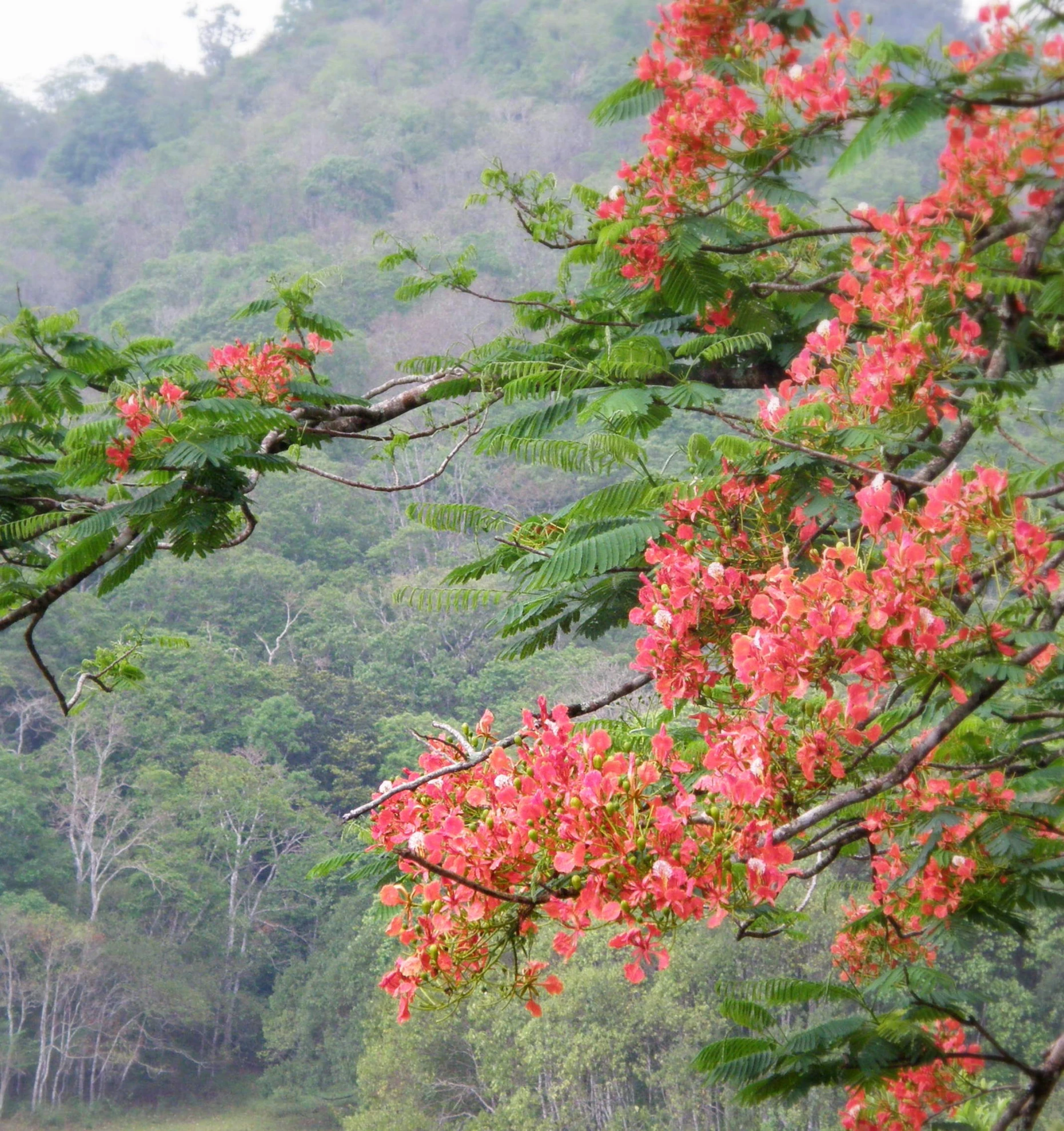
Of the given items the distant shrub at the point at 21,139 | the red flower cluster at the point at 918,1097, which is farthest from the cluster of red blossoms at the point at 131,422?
the distant shrub at the point at 21,139

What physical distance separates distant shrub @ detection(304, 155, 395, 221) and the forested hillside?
10.5 feet

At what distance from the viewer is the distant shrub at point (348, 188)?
123 ft

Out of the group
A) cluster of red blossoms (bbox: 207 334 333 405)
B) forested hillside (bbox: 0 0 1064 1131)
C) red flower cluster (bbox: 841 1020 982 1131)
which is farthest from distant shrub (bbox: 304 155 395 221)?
red flower cluster (bbox: 841 1020 982 1131)

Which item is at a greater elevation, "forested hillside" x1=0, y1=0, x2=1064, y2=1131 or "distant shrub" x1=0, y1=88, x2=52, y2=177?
"distant shrub" x1=0, y1=88, x2=52, y2=177

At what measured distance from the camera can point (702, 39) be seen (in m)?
2.06

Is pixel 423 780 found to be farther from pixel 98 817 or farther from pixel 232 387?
pixel 98 817

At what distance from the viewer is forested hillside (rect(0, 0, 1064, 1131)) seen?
1286 centimetres

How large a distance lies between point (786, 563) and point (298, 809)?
58.6 ft

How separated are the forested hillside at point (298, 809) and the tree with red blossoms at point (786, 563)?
2.10ft

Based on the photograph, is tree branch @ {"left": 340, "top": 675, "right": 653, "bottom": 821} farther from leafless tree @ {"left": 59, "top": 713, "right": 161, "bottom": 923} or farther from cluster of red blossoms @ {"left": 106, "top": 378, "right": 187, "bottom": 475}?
leafless tree @ {"left": 59, "top": 713, "right": 161, "bottom": 923}

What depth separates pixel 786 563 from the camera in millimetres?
1526

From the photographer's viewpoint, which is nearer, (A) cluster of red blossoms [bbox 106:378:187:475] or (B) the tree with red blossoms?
(B) the tree with red blossoms

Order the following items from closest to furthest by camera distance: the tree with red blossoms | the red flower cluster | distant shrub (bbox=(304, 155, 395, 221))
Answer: the tree with red blossoms, the red flower cluster, distant shrub (bbox=(304, 155, 395, 221))

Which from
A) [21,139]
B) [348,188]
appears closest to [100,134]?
[21,139]
